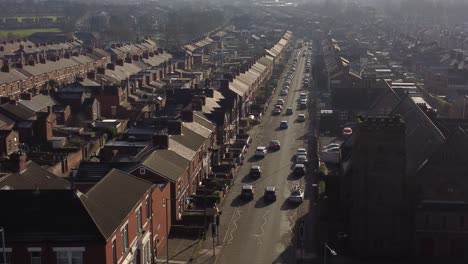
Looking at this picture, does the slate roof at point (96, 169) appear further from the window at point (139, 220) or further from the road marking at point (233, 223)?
the road marking at point (233, 223)

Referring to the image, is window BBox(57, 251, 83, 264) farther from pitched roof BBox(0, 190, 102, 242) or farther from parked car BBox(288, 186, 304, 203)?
parked car BBox(288, 186, 304, 203)

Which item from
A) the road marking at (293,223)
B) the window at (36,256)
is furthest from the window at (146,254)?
the road marking at (293,223)

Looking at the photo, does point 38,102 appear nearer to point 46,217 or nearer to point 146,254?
point 146,254

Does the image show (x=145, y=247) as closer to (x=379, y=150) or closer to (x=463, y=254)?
(x=379, y=150)

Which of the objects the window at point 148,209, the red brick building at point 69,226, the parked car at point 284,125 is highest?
the red brick building at point 69,226

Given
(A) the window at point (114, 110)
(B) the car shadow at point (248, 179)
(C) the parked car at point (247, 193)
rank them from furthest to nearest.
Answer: (A) the window at point (114, 110) < (B) the car shadow at point (248, 179) < (C) the parked car at point (247, 193)

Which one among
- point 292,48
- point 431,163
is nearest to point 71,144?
point 431,163
